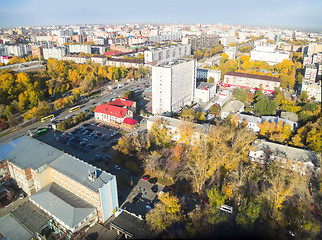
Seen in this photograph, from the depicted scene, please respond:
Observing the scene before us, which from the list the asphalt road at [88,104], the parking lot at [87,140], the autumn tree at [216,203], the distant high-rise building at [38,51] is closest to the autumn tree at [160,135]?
the parking lot at [87,140]

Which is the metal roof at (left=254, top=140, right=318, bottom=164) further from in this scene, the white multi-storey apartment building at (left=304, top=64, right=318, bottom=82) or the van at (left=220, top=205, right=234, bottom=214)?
the white multi-storey apartment building at (left=304, top=64, right=318, bottom=82)

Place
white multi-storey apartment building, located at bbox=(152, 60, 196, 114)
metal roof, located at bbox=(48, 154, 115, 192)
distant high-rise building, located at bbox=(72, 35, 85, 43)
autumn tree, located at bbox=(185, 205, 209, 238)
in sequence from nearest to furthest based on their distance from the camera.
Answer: autumn tree, located at bbox=(185, 205, 209, 238) → metal roof, located at bbox=(48, 154, 115, 192) → white multi-storey apartment building, located at bbox=(152, 60, 196, 114) → distant high-rise building, located at bbox=(72, 35, 85, 43)

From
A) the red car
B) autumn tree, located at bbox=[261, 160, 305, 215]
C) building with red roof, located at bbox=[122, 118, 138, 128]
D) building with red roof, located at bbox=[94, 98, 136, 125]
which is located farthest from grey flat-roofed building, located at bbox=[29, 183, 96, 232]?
building with red roof, located at bbox=[94, 98, 136, 125]

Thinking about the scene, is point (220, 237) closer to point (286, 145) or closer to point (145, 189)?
point (145, 189)

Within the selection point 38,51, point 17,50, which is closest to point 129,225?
point 38,51

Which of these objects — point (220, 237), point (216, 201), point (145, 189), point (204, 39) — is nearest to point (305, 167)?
point (216, 201)
